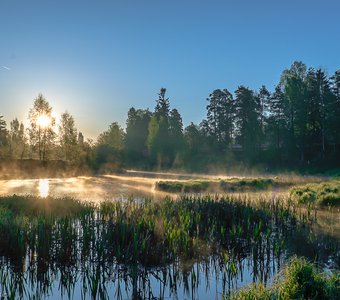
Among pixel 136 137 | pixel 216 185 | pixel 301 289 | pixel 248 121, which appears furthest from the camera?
pixel 136 137

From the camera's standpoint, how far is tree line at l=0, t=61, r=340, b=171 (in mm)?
62562

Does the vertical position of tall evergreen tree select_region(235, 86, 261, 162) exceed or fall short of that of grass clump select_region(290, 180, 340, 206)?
it exceeds it

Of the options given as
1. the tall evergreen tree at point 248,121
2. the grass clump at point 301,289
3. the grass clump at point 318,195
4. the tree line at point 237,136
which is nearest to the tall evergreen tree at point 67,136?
the tree line at point 237,136

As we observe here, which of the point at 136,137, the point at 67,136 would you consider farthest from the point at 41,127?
the point at 136,137

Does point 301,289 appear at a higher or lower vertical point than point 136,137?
lower

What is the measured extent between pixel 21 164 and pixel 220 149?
42.1m

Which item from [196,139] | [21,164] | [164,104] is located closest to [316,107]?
[196,139]

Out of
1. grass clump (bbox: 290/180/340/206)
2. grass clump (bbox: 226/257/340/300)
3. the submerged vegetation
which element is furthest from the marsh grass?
grass clump (bbox: 226/257/340/300)

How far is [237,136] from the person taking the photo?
265 ft

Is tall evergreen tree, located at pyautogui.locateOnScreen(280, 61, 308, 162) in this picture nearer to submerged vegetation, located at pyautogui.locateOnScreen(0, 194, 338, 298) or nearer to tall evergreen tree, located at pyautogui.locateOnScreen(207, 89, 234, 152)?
tall evergreen tree, located at pyautogui.locateOnScreen(207, 89, 234, 152)

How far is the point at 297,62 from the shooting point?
7500cm

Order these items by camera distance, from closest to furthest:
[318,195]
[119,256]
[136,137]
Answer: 1. [119,256]
2. [318,195]
3. [136,137]

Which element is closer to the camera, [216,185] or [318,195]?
[318,195]

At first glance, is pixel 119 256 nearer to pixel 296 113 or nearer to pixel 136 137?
pixel 296 113
